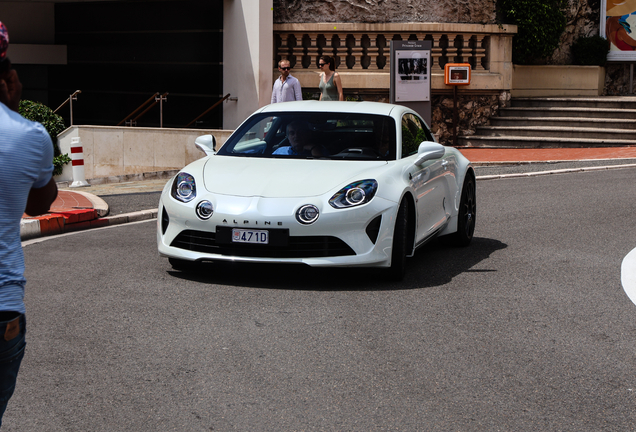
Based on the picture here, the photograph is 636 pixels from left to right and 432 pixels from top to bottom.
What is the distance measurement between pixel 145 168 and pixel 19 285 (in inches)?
677

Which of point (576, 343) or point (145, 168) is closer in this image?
point (576, 343)

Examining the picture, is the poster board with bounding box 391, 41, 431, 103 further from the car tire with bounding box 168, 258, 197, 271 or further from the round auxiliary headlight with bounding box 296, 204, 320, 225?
the round auxiliary headlight with bounding box 296, 204, 320, 225

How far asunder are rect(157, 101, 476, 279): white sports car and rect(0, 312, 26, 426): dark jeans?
3933 mm

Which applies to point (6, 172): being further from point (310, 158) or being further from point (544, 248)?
point (544, 248)

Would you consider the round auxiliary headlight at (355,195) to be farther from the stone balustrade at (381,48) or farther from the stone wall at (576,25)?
the stone wall at (576,25)

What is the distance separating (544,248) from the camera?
28.4ft

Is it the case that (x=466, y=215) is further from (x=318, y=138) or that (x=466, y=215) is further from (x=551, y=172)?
(x=551, y=172)

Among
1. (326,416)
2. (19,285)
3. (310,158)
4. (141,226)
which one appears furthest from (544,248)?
(19,285)

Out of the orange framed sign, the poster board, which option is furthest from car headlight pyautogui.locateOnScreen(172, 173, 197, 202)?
the orange framed sign

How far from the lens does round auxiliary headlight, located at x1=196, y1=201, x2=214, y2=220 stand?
6.74 meters

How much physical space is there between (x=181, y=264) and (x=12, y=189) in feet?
15.3

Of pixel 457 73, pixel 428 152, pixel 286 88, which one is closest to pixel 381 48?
pixel 457 73

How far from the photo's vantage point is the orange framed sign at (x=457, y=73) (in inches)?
814

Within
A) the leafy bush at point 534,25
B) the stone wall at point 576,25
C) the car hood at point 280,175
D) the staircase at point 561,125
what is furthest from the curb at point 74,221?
the stone wall at point 576,25
